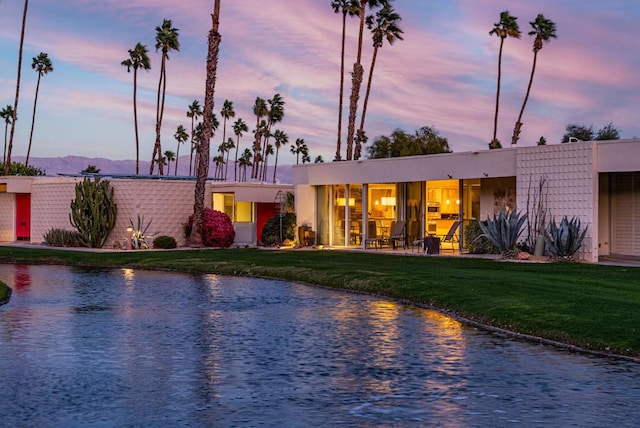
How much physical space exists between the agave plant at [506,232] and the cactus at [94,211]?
18117mm

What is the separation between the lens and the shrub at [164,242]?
118ft

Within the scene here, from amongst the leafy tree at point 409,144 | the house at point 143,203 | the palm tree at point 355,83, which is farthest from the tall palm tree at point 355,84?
the leafy tree at point 409,144

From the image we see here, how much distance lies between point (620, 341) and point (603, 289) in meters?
5.99

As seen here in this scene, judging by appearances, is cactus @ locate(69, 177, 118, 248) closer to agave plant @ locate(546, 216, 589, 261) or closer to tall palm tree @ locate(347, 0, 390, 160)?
tall palm tree @ locate(347, 0, 390, 160)

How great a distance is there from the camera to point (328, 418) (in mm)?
7656

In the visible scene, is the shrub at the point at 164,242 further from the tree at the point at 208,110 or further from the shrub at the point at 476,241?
the shrub at the point at 476,241

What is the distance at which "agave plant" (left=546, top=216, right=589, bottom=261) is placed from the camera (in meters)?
24.0

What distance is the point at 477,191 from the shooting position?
29.7 meters

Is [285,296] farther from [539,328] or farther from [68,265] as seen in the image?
[68,265]

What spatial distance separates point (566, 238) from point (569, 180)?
1804 mm

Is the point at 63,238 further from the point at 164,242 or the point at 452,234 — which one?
the point at 452,234

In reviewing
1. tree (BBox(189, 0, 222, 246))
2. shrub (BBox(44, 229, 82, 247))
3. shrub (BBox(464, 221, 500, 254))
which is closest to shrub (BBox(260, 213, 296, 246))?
tree (BBox(189, 0, 222, 246))

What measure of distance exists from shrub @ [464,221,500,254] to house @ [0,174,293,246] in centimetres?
1107

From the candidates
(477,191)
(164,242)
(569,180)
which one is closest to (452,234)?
(477,191)
